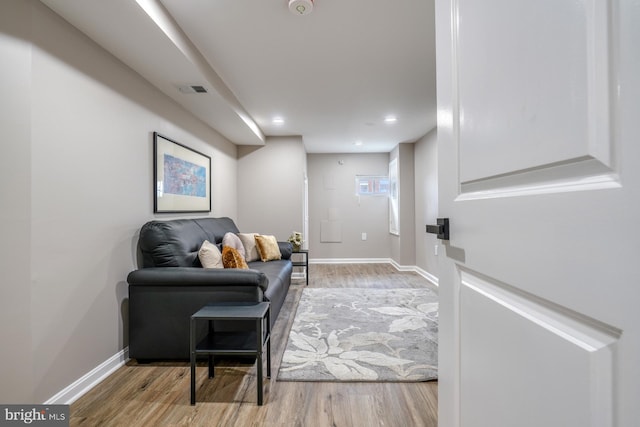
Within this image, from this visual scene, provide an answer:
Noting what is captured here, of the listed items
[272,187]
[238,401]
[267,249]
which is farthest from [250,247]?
[238,401]

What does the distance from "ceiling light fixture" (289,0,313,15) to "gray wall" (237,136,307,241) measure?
9.78 ft

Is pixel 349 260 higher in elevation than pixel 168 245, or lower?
lower

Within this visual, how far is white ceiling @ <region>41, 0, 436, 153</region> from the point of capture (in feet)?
5.98

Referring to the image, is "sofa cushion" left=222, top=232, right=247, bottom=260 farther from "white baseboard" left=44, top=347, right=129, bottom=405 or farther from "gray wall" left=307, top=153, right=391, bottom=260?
"gray wall" left=307, top=153, right=391, bottom=260

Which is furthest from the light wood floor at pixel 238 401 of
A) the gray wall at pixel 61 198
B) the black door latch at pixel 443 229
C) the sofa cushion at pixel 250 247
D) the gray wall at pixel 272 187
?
the gray wall at pixel 272 187

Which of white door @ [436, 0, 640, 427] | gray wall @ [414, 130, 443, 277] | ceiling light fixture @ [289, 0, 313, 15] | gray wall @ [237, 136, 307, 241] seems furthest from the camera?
gray wall @ [237, 136, 307, 241]

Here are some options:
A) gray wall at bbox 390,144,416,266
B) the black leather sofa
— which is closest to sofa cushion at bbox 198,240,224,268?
the black leather sofa

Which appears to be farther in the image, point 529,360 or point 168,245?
point 168,245

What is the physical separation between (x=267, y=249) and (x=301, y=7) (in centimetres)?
268

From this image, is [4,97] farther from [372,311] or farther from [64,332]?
[372,311]

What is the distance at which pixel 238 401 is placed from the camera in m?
1.70

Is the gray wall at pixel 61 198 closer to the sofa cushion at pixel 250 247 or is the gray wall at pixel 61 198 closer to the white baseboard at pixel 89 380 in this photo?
the white baseboard at pixel 89 380

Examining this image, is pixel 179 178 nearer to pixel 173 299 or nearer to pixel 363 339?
pixel 173 299

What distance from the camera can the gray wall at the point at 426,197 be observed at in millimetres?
4469
